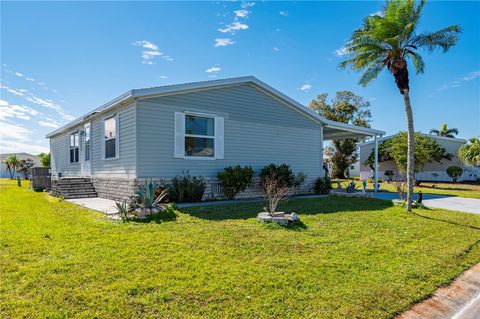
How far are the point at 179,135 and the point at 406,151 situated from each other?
18465mm

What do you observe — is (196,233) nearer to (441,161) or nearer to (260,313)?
(260,313)

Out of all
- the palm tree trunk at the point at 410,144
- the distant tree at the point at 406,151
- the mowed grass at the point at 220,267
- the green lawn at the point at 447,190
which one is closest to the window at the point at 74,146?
the mowed grass at the point at 220,267

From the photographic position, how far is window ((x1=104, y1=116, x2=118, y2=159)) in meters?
10.5

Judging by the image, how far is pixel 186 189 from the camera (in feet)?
30.5

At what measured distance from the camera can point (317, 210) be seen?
8297mm

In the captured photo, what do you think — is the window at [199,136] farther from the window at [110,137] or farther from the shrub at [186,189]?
the window at [110,137]

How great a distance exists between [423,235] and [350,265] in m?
→ 2.94

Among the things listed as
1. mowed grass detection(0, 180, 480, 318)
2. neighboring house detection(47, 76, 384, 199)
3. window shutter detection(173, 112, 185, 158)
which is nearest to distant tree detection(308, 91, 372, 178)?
neighboring house detection(47, 76, 384, 199)

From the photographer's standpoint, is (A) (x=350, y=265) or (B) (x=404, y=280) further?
(A) (x=350, y=265)

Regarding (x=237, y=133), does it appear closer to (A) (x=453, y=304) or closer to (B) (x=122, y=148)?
(B) (x=122, y=148)

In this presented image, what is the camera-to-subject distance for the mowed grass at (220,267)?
273 cm

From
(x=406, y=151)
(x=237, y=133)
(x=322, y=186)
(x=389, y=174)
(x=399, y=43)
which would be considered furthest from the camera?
(x=389, y=174)

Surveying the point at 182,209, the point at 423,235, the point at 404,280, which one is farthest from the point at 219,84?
the point at 404,280

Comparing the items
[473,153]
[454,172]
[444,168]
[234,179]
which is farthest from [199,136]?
[444,168]
